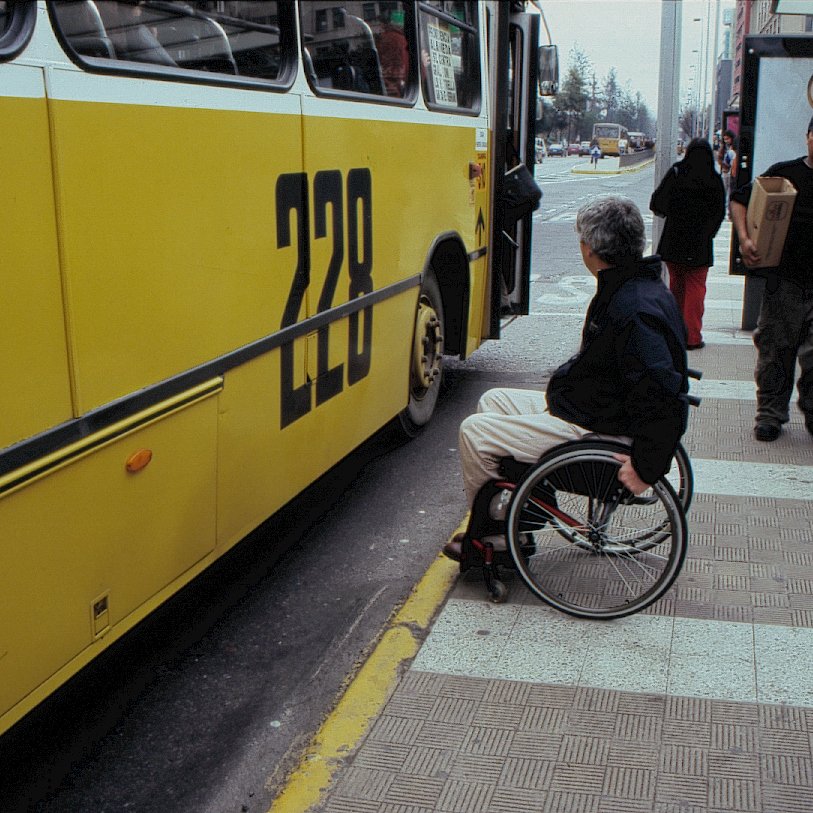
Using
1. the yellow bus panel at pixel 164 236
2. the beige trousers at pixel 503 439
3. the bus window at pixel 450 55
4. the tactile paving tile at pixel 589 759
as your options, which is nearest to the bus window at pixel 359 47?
the bus window at pixel 450 55

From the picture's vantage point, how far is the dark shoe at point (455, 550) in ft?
13.9

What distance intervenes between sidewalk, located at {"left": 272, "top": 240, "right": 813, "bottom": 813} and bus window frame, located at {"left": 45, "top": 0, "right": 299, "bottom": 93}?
1973 millimetres

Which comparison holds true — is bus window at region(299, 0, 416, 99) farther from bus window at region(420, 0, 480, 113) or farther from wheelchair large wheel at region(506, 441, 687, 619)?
wheelchair large wheel at region(506, 441, 687, 619)

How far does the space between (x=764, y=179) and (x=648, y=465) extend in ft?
9.97

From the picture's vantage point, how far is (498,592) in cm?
407

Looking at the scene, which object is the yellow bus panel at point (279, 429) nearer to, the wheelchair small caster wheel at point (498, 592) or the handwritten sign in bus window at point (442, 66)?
the wheelchair small caster wheel at point (498, 592)

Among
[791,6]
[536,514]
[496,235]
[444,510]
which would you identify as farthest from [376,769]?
[791,6]

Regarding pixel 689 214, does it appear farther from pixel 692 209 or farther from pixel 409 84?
pixel 409 84

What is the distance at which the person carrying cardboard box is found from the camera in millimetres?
5910

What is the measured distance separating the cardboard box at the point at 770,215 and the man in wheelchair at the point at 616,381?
2.33 m

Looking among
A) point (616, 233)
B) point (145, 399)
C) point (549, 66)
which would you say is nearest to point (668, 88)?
→ point (549, 66)

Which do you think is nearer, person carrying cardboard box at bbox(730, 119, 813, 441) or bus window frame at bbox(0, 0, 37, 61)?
bus window frame at bbox(0, 0, 37, 61)

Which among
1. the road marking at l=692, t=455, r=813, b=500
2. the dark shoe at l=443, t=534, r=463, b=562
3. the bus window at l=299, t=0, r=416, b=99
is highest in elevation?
the bus window at l=299, t=0, r=416, b=99

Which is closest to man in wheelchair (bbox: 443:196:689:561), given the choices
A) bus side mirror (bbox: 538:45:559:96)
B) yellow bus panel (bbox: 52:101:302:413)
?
yellow bus panel (bbox: 52:101:302:413)
